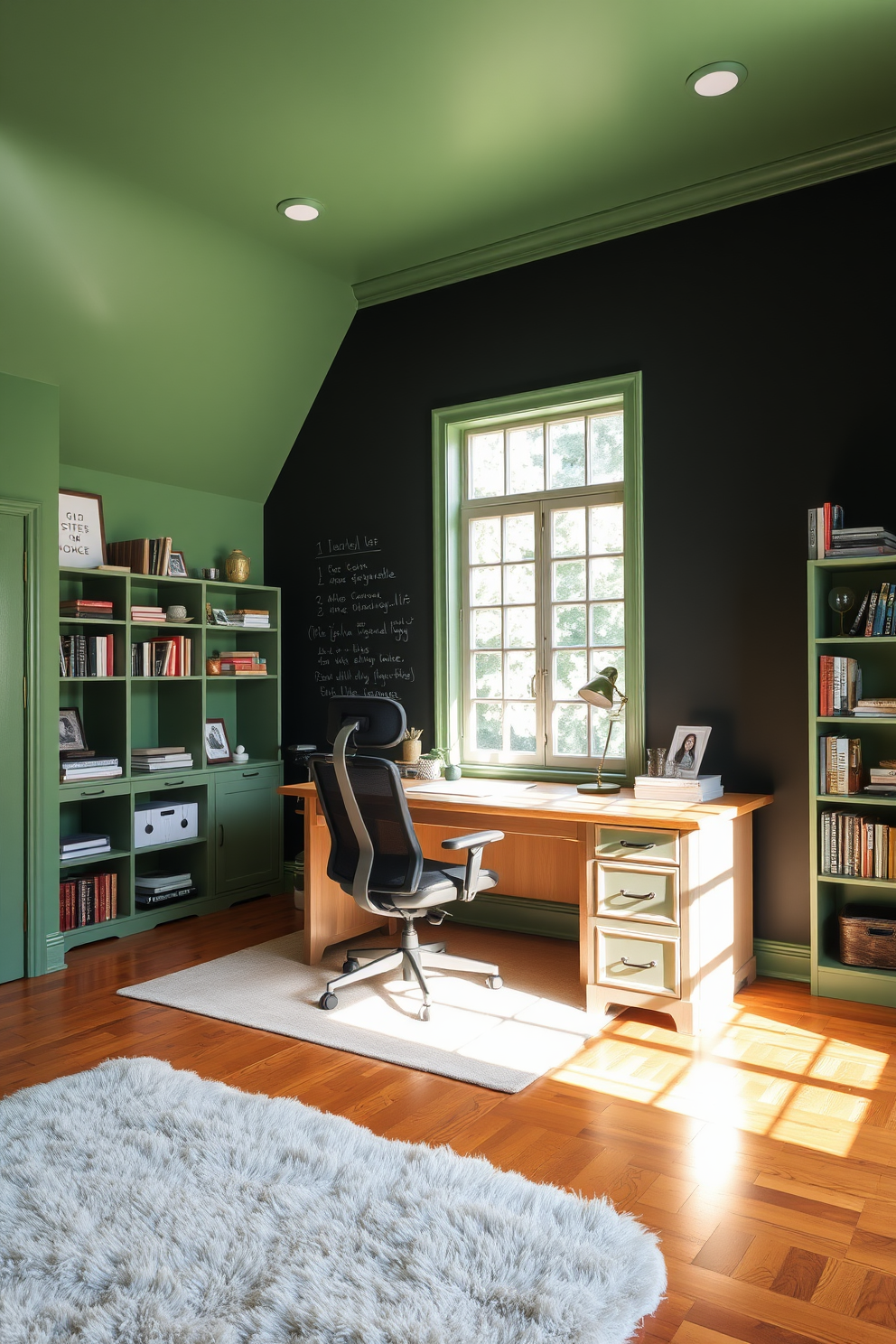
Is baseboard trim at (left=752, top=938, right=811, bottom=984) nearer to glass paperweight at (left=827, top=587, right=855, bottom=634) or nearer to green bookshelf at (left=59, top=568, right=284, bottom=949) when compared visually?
glass paperweight at (left=827, top=587, right=855, bottom=634)

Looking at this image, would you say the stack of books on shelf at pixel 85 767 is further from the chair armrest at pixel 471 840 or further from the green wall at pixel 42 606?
the chair armrest at pixel 471 840

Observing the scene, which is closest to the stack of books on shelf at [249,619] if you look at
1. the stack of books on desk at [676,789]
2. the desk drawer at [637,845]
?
the stack of books on desk at [676,789]

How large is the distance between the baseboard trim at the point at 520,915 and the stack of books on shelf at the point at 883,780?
→ 1.48 meters

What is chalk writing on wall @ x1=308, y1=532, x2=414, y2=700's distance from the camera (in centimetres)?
505

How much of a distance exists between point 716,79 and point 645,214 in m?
0.93

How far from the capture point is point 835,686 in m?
3.54

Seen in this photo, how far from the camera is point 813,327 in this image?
150 inches

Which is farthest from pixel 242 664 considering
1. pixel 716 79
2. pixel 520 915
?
pixel 716 79

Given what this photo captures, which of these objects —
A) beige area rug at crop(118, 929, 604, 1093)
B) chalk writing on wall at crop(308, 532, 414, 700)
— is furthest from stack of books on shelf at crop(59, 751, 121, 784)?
chalk writing on wall at crop(308, 532, 414, 700)

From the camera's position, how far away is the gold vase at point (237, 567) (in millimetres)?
5277

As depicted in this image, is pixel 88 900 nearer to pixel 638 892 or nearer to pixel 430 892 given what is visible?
pixel 430 892

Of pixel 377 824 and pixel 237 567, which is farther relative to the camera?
pixel 237 567

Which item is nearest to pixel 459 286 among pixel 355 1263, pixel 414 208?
pixel 414 208

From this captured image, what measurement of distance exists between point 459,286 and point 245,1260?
4276 millimetres
